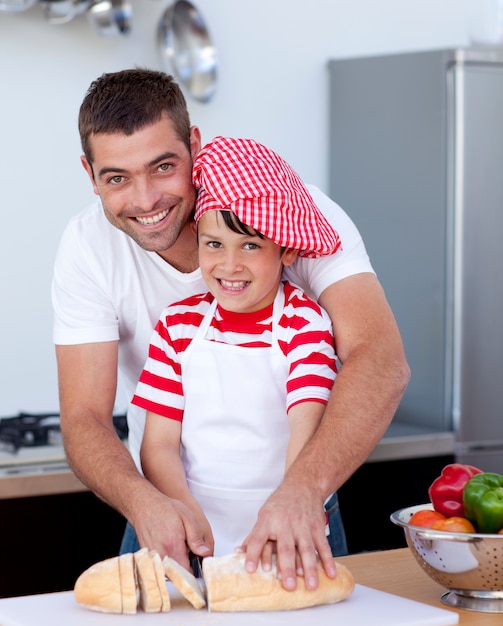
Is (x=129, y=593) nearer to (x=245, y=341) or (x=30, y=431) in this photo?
(x=245, y=341)

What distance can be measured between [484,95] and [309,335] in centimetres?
175

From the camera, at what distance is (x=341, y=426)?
4.94 ft

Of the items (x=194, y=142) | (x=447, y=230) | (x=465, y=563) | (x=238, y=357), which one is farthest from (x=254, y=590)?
(x=447, y=230)

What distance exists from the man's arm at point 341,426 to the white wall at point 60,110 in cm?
136

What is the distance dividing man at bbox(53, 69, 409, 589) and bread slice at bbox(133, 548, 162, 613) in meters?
0.14

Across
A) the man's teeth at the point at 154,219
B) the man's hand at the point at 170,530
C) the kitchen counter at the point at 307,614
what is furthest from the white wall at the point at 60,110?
the kitchen counter at the point at 307,614

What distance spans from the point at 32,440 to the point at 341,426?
129 cm

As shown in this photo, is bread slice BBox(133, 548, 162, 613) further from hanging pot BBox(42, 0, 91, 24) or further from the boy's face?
hanging pot BBox(42, 0, 91, 24)

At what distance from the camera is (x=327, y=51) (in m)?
3.42

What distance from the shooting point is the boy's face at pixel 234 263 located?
1.57m

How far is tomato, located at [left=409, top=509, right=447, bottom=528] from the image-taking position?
4.24 ft

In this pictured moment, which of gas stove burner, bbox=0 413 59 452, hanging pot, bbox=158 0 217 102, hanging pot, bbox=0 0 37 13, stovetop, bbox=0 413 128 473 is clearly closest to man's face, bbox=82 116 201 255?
stovetop, bbox=0 413 128 473

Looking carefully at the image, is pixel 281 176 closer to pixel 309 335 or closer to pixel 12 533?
pixel 309 335

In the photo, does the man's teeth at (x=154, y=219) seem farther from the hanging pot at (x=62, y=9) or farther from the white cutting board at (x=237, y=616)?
the hanging pot at (x=62, y=9)
